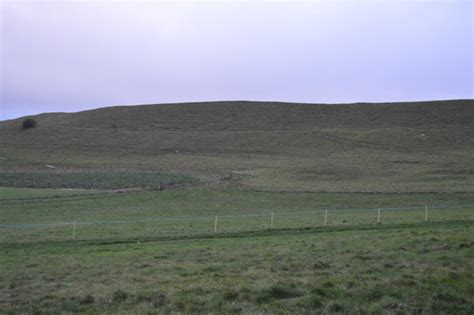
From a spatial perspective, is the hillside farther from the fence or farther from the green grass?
the fence

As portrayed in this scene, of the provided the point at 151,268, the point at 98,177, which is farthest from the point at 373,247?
the point at 98,177

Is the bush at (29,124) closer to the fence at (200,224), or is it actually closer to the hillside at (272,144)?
the hillside at (272,144)

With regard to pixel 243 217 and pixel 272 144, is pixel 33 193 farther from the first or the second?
pixel 272 144

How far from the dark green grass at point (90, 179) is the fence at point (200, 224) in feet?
72.3

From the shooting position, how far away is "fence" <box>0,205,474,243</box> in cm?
2247

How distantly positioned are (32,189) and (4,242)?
27.7 metres

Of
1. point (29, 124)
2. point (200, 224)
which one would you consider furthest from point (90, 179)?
point (29, 124)

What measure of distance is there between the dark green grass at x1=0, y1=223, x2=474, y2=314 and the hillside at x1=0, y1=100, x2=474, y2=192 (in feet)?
98.1

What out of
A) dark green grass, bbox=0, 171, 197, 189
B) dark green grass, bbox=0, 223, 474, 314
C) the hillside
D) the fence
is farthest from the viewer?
the hillside

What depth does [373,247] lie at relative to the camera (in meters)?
14.2

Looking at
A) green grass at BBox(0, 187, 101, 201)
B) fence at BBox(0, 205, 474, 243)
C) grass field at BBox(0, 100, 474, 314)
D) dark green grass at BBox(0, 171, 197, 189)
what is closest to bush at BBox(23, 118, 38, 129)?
grass field at BBox(0, 100, 474, 314)

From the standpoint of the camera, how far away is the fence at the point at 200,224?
885 inches

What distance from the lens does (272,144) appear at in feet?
288

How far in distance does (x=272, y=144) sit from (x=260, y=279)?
254 ft
